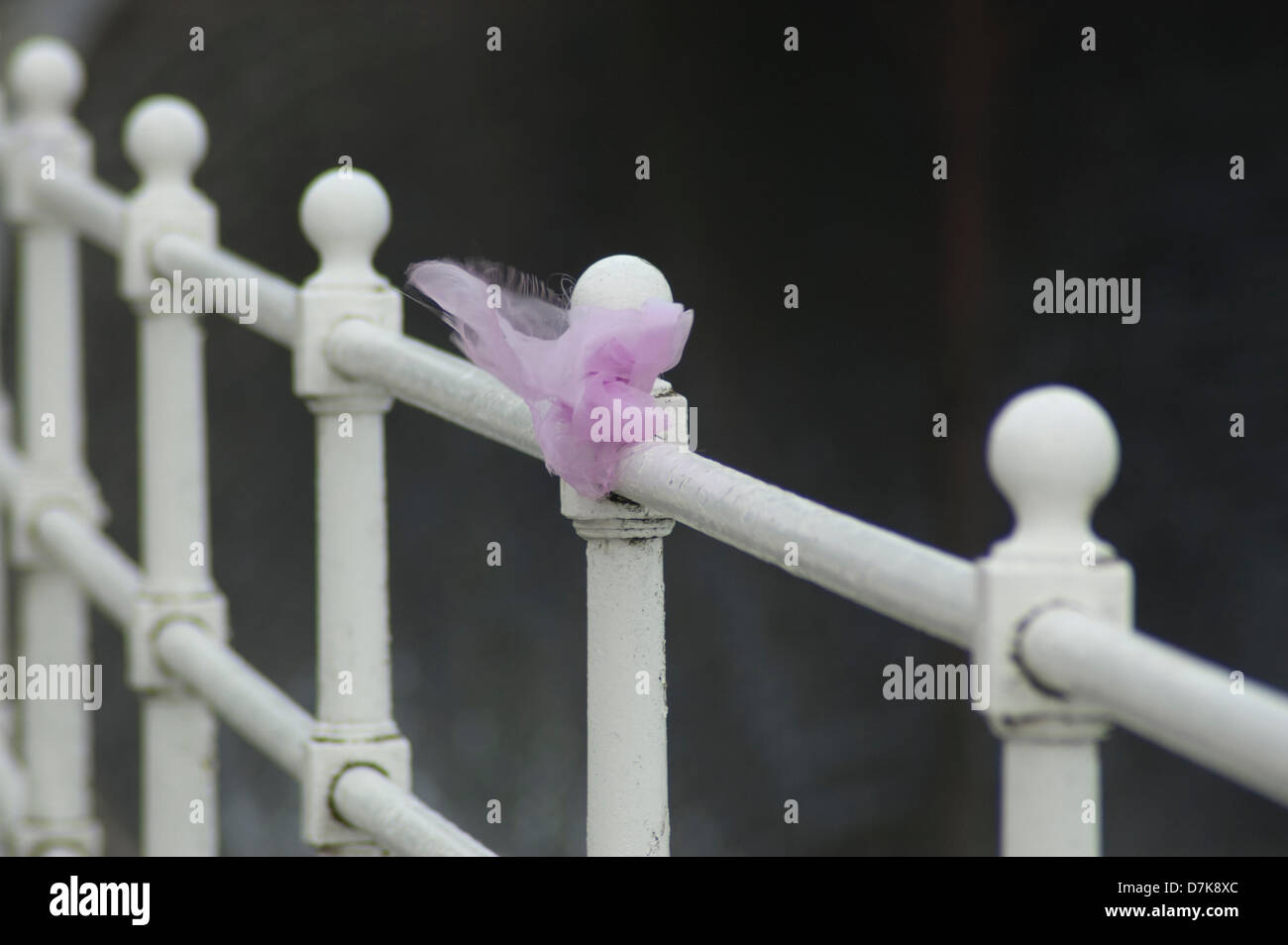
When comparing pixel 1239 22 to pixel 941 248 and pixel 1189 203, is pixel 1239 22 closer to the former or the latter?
pixel 1189 203

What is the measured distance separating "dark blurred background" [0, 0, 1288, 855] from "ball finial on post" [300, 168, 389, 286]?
270cm

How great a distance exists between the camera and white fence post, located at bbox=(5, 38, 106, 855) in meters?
2.37

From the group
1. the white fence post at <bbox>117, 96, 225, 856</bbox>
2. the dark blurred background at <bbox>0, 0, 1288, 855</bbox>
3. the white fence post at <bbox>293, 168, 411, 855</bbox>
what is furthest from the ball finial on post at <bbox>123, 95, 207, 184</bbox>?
the dark blurred background at <bbox>0, 0, 1288, 855</bbox>

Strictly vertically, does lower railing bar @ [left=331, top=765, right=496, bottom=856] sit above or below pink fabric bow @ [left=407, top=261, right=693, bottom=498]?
below

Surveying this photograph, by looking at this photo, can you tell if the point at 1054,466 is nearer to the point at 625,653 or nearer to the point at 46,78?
the point at 625,653

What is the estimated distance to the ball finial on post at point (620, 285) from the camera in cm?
103

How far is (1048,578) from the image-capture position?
2.20ft

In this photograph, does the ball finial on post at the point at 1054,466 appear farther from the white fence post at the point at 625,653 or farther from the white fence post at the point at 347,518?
the white fence post at the point at 347,518

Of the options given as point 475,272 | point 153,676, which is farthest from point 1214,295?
point 475,272

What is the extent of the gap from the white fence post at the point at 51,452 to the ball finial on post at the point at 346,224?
3.30 feet

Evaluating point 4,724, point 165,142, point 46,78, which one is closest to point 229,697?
point 165,142

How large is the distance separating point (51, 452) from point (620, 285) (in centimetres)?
157

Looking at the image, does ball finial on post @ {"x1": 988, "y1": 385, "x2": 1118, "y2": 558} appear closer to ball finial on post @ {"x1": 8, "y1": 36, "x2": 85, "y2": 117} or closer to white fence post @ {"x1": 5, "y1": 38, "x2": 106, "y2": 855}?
white fence post @ {"x1": 5, "y1": 38, "x2": 106, "y2": 855}
